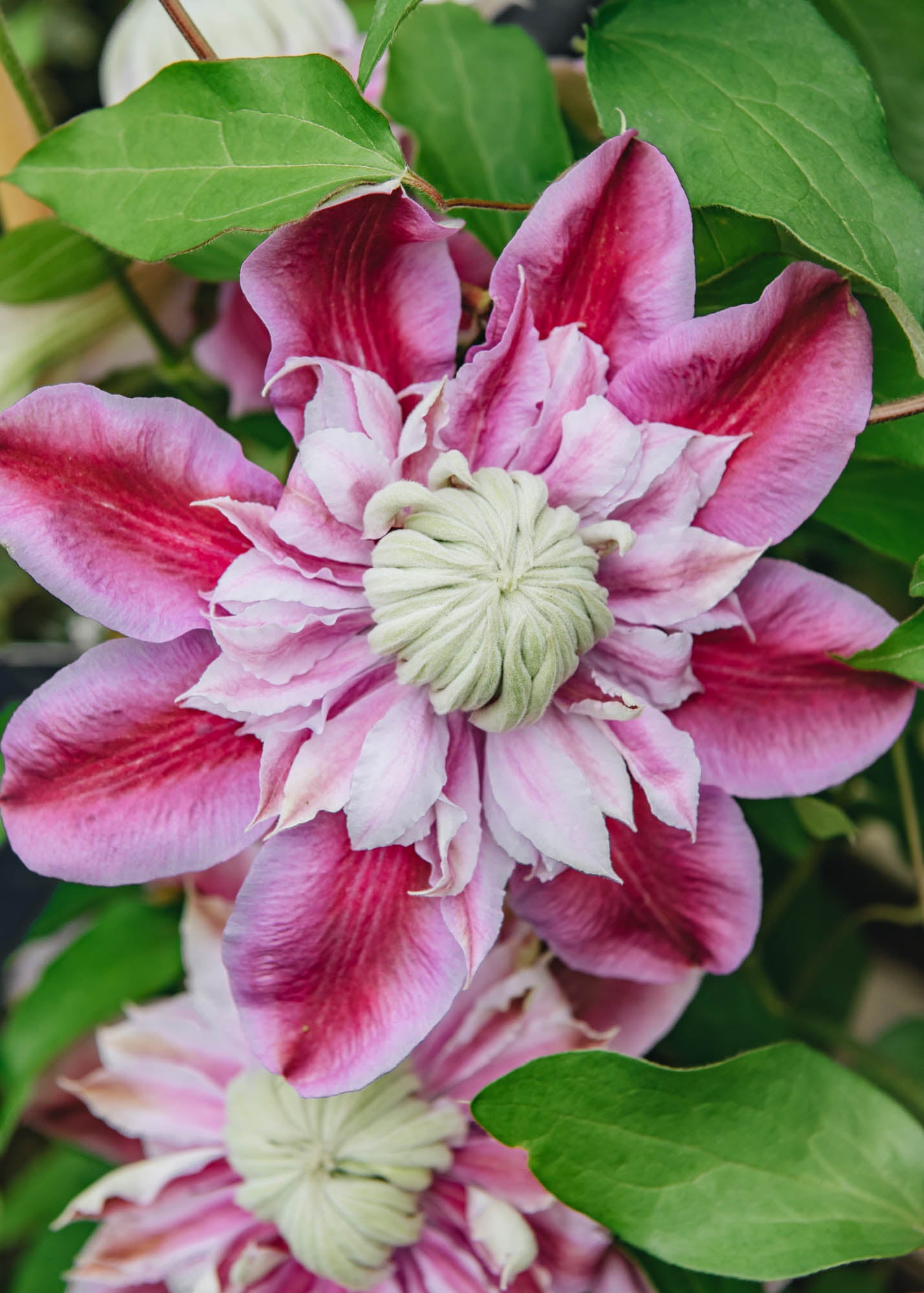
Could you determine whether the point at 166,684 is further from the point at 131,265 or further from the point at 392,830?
the point at 131,265

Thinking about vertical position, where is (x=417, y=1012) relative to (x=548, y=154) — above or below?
below

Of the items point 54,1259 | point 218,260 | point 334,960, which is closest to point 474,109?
point 218,260

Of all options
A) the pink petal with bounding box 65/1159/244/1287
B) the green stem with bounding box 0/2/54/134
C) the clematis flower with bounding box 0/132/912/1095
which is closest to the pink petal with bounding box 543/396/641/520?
the clematis flower with bounding box 0/132/912/1095

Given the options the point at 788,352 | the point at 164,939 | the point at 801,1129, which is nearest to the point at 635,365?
the point at 788,352

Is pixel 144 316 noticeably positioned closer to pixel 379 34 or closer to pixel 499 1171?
pixel 379 34

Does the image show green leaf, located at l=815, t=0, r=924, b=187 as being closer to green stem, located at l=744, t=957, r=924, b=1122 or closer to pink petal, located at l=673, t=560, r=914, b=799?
pink petal, located at l=673, t=560, r=914, b=799

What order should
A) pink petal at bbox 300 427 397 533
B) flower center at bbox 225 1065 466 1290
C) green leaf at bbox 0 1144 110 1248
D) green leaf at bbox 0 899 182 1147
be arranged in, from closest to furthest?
pink petal at bbox 300 427 397 533 < flower center at bbox 225 1065 466 1290 < green leaf at bbox 0 899 182 1147 < green leaf at bbox 0 1144 110 1248
